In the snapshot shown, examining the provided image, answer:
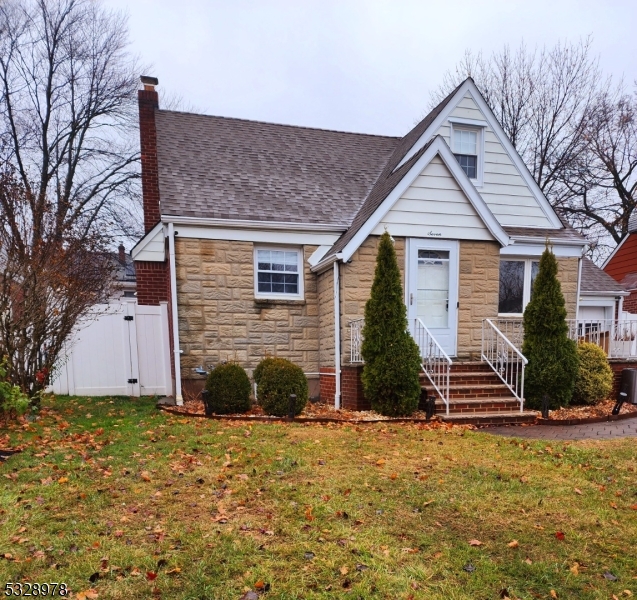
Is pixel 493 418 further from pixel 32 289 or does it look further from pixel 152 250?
pixel 152 250

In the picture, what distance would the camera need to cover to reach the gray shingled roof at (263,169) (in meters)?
8.92

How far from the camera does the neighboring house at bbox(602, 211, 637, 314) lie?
18.3 metres

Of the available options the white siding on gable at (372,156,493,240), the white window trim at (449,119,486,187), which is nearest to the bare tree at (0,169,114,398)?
the white siding on gable at (372,156,493,240)

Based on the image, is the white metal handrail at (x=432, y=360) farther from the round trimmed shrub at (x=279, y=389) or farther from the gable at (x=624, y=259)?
the gable at (x=624, y=259)

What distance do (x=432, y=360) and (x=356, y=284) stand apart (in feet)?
7.01

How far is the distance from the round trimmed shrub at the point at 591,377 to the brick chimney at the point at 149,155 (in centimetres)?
994

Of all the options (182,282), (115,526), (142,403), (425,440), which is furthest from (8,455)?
(425,440)

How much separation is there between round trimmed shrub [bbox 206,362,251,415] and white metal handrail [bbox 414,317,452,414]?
321 centimetres

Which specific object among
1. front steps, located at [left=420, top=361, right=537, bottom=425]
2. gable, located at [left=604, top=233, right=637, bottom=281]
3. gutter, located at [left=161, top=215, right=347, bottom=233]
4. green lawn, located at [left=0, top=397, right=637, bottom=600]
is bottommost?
front steps, located at [left=420, top=361, right=537, bottom=425]

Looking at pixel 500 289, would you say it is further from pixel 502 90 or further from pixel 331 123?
pixel 331 123

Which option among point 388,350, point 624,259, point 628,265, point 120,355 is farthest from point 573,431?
point 624,259

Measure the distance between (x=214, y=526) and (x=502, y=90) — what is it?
23.8 metres

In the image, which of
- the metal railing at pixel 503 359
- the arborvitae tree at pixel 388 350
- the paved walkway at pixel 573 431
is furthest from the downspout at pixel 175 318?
the metal railing at pixel 503 359

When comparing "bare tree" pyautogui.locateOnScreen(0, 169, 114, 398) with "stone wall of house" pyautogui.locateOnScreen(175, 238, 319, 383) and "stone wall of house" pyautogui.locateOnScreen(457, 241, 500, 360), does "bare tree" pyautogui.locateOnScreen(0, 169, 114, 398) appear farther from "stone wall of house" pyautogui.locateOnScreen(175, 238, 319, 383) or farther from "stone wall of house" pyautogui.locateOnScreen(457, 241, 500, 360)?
"stone wall of house" pyautogui.locateOnScreen(457, 241, 500, 360)
